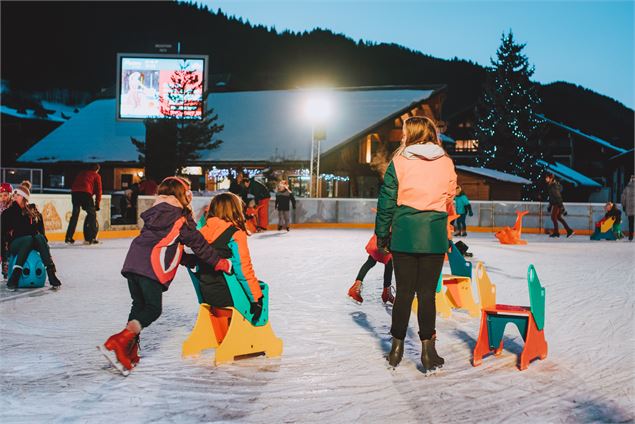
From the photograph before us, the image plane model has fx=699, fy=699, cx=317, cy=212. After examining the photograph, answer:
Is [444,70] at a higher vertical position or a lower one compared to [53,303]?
higher

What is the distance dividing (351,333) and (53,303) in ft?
9.83

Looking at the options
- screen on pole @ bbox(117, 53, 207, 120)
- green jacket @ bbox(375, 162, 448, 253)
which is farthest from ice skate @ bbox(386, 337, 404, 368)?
screen on pole @ bbox(117, 53, 207, 120)

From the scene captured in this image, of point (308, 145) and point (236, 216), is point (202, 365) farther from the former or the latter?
point (308, 145)

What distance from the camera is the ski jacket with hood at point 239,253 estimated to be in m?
4.32

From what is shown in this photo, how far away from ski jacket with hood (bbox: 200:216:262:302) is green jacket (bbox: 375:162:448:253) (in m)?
0.87

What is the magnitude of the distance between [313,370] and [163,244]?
118 cm

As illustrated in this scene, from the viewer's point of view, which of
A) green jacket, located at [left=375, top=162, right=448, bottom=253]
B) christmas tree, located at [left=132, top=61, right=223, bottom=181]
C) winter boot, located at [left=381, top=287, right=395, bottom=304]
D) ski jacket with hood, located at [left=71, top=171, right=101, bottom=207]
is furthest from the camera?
christmas tree, located at [left=132, top=61, right=223, bottom=181]

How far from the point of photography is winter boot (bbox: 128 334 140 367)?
413cm

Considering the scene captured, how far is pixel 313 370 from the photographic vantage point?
423 centimetres

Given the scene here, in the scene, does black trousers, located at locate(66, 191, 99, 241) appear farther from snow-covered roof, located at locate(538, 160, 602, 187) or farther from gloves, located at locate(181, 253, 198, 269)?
snow-covered roof, located at locate(538, 160, 602, 187)

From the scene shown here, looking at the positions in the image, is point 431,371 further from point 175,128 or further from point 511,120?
point 511,120

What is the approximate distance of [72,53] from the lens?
299 feet

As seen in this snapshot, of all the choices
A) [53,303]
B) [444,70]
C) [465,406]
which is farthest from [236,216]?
[444,70]

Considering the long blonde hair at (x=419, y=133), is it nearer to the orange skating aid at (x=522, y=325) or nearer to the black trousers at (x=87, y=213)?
the orange skating aid at (x=522, y=325)
